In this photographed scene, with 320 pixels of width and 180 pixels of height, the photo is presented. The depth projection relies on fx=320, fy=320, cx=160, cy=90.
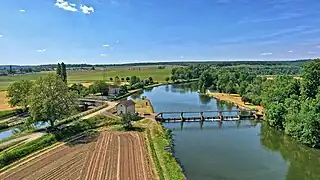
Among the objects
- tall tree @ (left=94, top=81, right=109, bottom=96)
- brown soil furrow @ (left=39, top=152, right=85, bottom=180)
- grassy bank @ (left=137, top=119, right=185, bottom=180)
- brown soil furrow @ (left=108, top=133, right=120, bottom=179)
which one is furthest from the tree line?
tall tree @ (left=94, top=81, right=109, bottom=96)

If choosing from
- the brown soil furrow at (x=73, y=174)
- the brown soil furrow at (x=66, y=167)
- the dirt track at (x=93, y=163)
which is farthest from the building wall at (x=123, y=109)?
the brown soil furrow at (x=73, y=174)

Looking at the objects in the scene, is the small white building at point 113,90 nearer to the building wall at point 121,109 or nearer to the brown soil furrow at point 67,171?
the building wall at point 121,109

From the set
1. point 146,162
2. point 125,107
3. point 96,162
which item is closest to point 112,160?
point 96,162

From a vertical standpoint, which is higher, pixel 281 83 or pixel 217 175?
pixel 281 83

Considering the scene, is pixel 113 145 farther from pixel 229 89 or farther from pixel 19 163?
pixel 229 89

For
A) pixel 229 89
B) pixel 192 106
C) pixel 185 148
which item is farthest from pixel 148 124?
pixel 229 89

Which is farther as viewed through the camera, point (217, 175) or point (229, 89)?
point (229, 89)

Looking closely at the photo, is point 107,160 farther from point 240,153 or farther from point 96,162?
point 240,153
